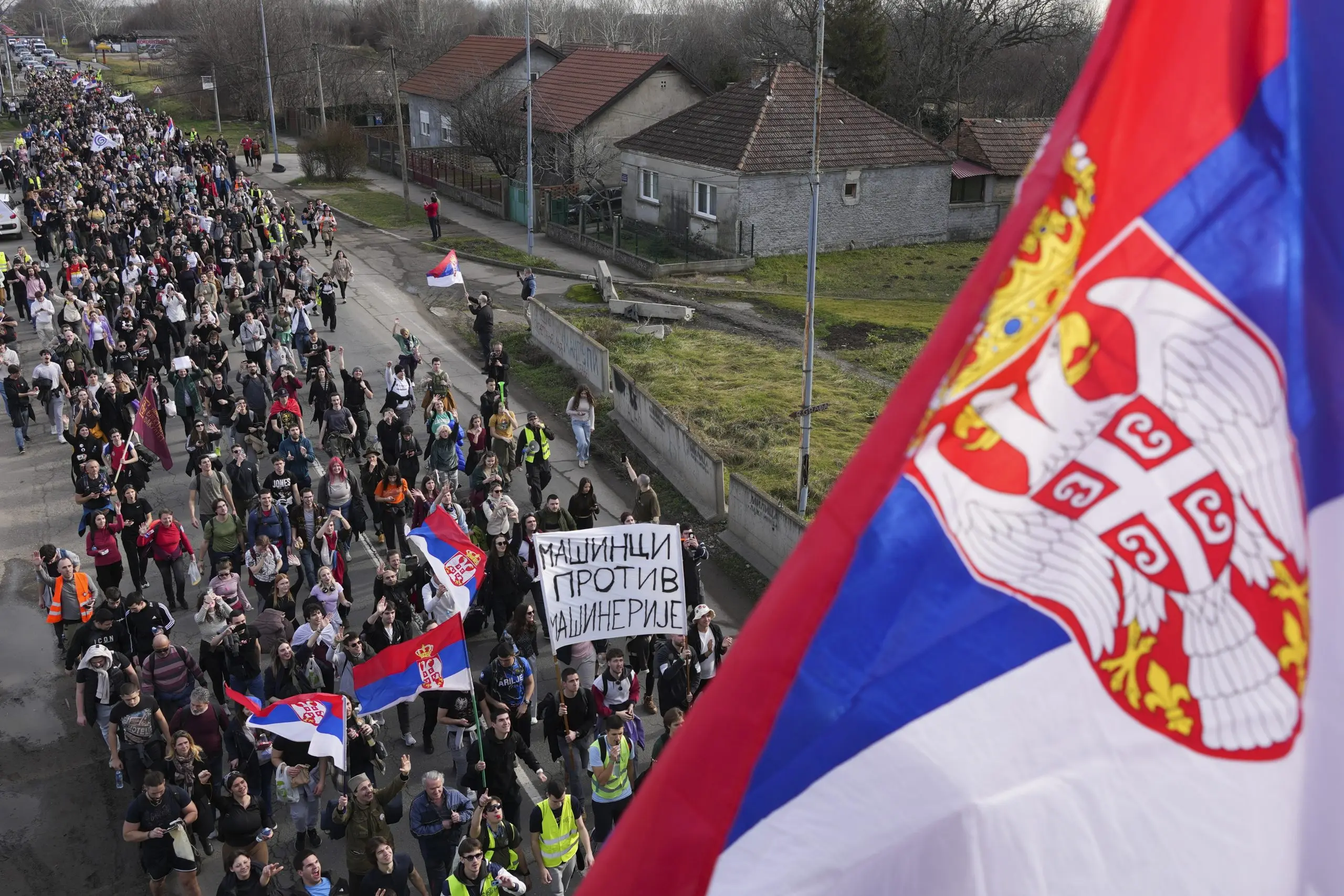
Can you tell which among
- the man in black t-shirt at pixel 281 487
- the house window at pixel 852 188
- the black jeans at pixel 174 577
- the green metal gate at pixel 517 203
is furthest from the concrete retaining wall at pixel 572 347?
the green metal gate at pixel 517 203

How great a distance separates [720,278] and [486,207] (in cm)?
1424

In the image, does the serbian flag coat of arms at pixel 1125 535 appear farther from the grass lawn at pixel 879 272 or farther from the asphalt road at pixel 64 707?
the grass lawn at pixel 879 272

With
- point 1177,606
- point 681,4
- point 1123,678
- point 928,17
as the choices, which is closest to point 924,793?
point 1123,678

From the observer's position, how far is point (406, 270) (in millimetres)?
35219

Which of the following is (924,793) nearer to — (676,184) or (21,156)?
(676,184)

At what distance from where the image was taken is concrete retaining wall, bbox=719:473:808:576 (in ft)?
50.4

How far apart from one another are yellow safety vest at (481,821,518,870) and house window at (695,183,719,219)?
2974cm

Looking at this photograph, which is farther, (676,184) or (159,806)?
(676,184)

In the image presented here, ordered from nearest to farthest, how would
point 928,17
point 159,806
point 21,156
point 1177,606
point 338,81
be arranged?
point 1177,606, point 159,806, point 21,156, point 928,17, point 338,81

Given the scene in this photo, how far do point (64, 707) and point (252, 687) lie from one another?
257 cm

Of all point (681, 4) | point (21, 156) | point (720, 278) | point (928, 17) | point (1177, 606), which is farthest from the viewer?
point (681, 4)

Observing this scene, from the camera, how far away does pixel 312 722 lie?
31.8ft

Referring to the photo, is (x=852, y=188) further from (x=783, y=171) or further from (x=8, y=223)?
(x=8, y=223)

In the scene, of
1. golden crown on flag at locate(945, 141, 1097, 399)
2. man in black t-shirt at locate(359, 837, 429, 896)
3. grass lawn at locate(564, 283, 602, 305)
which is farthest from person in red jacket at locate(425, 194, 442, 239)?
golden crown on flag at locate(945, 141, 1097, 399)
